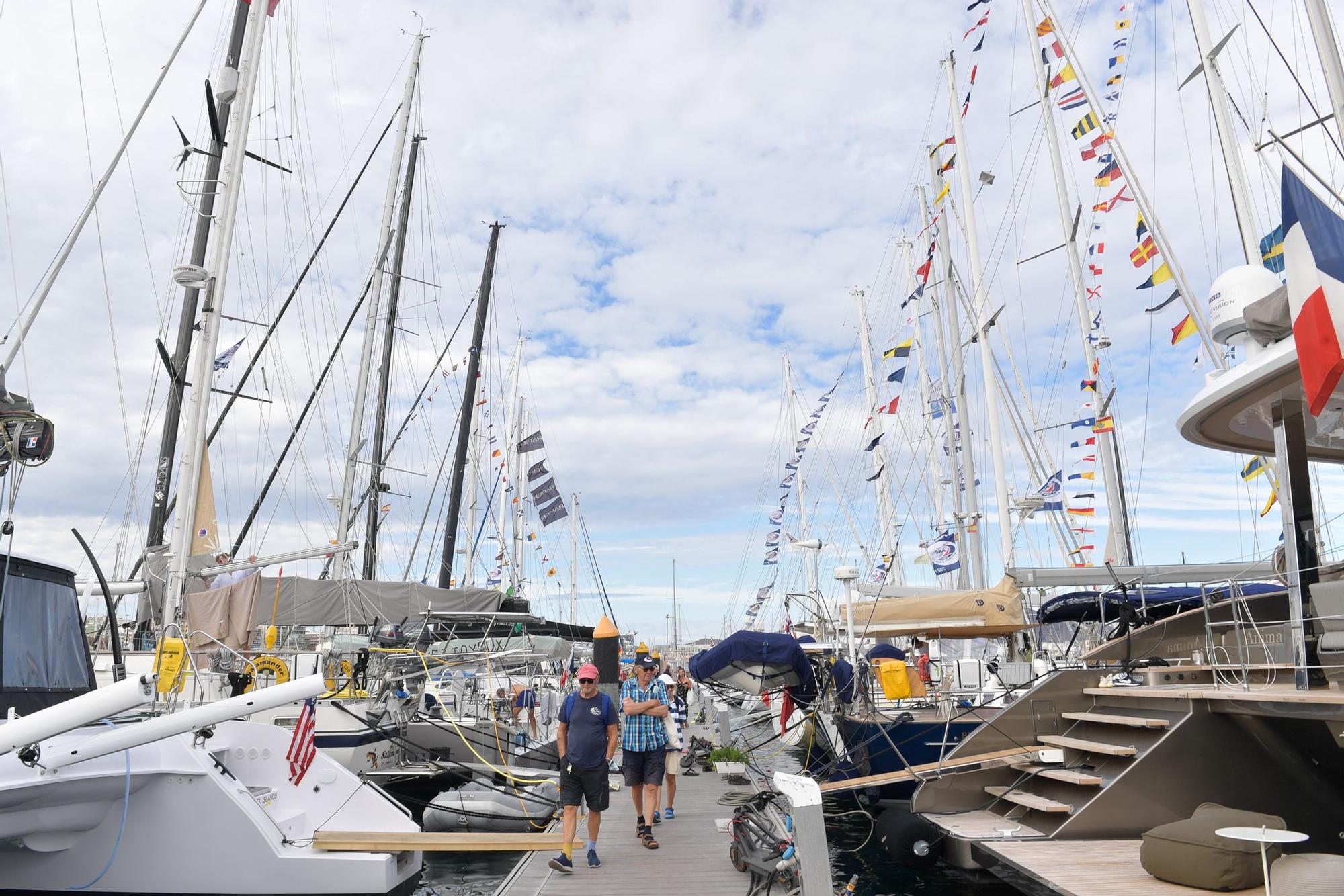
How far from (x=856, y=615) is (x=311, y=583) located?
383 inches

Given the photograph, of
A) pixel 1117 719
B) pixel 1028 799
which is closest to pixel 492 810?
pixel 1028 799

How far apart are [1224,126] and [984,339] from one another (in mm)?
8383

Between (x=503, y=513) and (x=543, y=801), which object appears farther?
(x=503, y=513)

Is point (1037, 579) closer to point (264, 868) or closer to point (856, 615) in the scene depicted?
point (856, 615)

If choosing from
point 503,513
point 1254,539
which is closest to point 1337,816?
point 1254,539

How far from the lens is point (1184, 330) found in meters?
14.6

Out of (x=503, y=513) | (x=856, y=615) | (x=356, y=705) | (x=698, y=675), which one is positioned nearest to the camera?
(x=356, y=705)

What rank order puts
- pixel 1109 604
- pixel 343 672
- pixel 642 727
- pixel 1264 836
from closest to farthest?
1. pixel 1264 836
2. pixel 642 727
3. pixel 1109 604
4. pixel 343 672

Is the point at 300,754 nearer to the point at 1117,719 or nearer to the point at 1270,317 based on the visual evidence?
the point at 1117,719

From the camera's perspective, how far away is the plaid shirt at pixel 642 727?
31.2ft

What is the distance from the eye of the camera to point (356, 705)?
12.9 m

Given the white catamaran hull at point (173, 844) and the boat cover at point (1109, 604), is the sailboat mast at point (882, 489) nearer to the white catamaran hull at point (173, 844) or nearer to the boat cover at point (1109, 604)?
the boat cover at point (1109, 604)

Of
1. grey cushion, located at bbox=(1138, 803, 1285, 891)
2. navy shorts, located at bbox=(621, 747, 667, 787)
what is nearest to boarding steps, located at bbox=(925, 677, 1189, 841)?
grey cushion, located at bbox=(1138, 803, 1285, 891)

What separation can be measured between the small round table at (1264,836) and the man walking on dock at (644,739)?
16.9 feet
